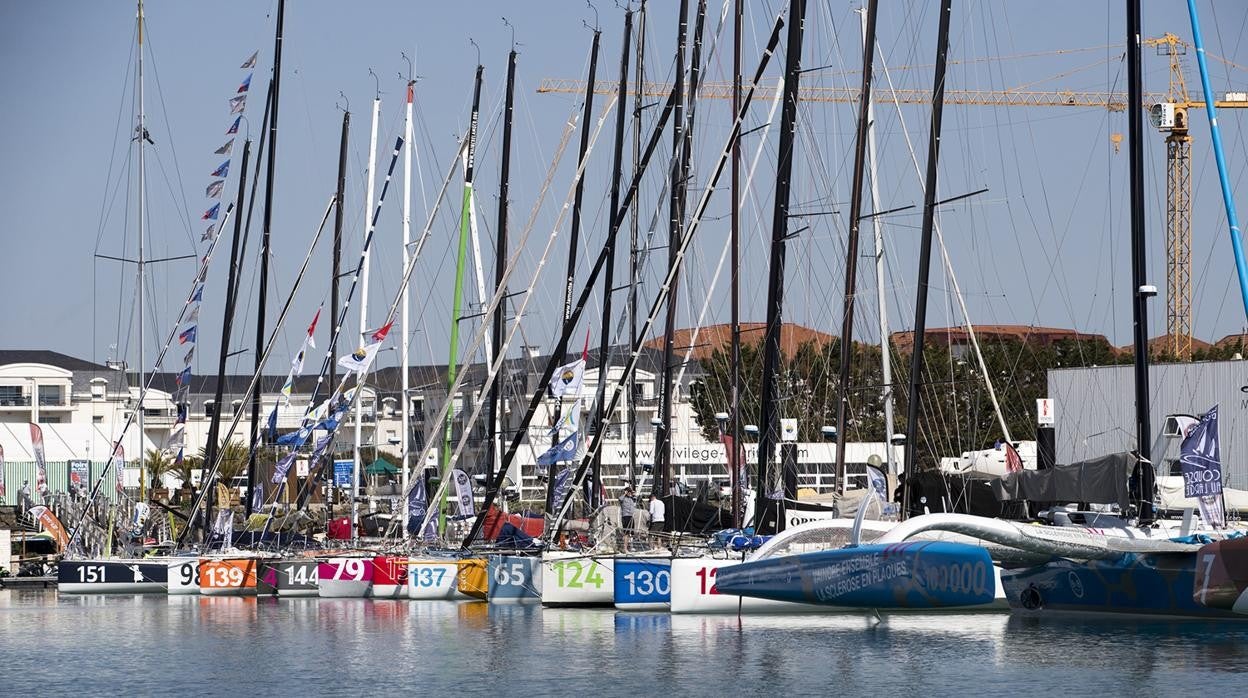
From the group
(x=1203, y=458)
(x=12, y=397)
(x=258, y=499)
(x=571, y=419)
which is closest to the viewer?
(x=1203, y=458)

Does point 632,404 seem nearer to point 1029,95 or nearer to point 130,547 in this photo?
point 130,547

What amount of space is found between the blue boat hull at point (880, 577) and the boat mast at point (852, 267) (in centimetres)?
458

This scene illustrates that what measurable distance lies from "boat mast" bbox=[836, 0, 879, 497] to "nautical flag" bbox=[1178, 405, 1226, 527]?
7202mm

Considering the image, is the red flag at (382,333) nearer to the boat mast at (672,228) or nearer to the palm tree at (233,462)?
the boat mast at (672,228)

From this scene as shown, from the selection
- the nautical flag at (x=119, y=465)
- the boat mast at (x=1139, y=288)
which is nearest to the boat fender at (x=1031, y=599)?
the boat mast at (x=1139, y=288)

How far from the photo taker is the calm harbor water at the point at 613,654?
829 inches

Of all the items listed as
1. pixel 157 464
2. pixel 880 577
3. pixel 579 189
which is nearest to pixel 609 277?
pixel 579 189

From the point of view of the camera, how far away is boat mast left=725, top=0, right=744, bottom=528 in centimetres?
3145

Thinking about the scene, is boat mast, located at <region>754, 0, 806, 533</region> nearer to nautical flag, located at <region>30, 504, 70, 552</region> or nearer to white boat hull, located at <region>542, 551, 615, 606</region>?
white boat hull, located at <region>542, 551, 615, 606</region>

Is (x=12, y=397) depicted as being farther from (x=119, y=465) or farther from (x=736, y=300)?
(x=736, y=300)

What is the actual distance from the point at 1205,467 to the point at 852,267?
374 inches

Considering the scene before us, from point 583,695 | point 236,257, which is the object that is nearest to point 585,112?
point 236,257

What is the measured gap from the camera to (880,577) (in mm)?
26500

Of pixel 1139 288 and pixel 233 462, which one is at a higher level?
pixel 1139 288
